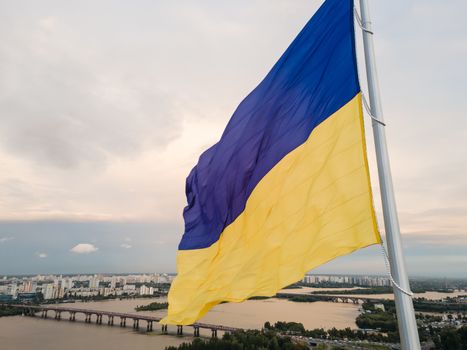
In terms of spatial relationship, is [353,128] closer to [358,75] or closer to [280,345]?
[358,75]

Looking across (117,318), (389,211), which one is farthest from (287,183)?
(117,318)

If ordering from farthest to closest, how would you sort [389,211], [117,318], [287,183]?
[117,318] → [287,183] → [389,211]

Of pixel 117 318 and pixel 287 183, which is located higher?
pixel 287 183

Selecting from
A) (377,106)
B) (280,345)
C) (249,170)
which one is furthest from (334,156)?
(280,345)

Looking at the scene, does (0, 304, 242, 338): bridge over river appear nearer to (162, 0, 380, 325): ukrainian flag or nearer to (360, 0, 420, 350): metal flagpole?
(162, 0, 380, 325): ukrainian flag

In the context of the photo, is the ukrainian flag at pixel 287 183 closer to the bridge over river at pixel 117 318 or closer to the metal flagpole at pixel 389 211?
the metal flagpole at pixel 389 211

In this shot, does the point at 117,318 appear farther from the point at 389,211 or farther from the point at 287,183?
the point at 389,211
